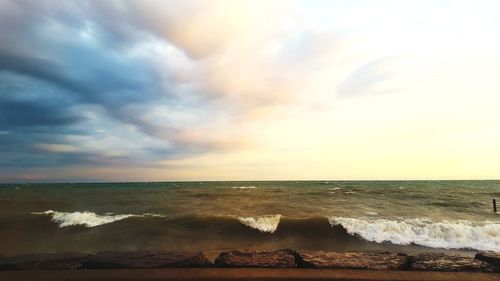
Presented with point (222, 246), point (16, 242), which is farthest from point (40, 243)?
point (222, 246)

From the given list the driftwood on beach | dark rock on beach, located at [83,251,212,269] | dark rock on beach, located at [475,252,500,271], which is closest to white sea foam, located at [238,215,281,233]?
the driftwood on beach

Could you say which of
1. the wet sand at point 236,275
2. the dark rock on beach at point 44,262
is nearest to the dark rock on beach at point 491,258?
the wet sand at point 236,275

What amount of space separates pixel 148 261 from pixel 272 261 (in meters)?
1.76

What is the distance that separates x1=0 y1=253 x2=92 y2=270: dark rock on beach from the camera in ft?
13.4

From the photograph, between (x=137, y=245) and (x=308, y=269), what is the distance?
801 cm

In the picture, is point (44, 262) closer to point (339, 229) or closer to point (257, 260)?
point (257, 260)

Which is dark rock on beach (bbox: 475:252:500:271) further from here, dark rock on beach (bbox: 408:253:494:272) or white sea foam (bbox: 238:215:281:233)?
white sea foam (bbox: 238:215:281:233)

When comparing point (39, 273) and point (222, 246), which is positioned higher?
point (39, 273)

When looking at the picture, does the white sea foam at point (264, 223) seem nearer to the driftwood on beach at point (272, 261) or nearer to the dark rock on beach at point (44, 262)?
the driftwood on beach at point (272, 261)

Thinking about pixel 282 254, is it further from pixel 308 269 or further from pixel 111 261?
pixel 111 261

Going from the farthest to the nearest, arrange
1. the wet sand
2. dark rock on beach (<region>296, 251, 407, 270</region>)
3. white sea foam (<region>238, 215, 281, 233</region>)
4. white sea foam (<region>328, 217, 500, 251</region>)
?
white sea foam (<region>238, 215, 281, 233</region>) → white sea foam (<region>328, 217, 500, 251</region>) → dark rock on beach (<region>296, 251, 407, 270</region>) → the wet sand

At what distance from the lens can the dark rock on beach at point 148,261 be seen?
4117 mm

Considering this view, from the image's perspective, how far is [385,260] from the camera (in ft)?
13.9

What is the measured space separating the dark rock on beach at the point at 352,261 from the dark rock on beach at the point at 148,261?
4.55 feet
